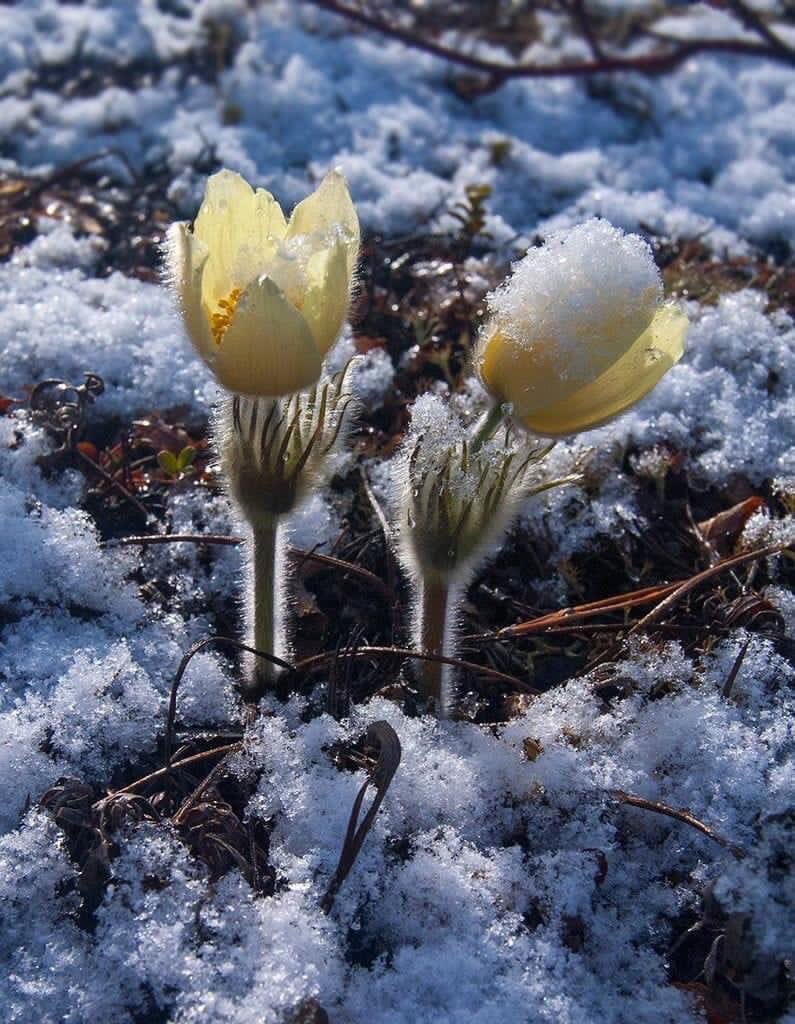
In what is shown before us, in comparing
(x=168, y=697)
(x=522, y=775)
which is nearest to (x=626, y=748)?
(x=522, y=775)

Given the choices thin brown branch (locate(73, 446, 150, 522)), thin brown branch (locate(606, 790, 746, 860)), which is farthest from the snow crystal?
thin brown branch (locate(73, 446, 150, 522))

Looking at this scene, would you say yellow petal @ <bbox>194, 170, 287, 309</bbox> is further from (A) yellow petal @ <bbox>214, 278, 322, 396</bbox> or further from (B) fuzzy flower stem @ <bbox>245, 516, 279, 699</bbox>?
(B) fuzzy flower stem @ <bbox>245, 516, 279, 699</bbox>

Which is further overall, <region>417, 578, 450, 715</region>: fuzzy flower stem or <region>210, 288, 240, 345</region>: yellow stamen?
<region>417, 578, 450, 715</region>: fuzzy flower stem

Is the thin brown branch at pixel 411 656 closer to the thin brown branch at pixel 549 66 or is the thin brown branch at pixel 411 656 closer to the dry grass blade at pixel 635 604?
the dry grass blade at pixel 635 604

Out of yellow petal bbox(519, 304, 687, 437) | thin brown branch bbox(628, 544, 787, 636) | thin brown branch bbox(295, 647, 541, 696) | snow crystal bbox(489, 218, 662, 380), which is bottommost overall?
thin brown branch bbox(295, 647, 541, 696)

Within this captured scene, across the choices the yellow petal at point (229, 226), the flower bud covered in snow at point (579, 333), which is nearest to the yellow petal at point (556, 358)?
the flower bud covered in snow at point (579, 333)

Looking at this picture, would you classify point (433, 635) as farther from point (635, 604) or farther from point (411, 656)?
point (635, 604)

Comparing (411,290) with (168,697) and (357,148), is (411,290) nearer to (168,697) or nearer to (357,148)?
(357,148)
